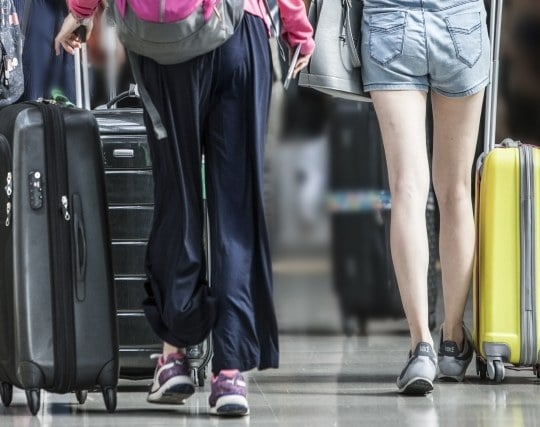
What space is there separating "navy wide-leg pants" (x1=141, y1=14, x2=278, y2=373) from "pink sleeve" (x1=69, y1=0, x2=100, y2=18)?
0.24m

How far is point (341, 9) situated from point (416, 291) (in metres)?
0.84

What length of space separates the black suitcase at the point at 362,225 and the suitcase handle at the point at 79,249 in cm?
291

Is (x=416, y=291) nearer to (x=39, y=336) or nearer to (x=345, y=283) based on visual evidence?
(x=39, y=336)

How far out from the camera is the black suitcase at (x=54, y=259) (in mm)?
3371

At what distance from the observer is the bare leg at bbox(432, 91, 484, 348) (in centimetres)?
402

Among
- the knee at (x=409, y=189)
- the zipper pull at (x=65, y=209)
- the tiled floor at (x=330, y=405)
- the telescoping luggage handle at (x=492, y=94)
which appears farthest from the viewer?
the telescoping luggage handle at (x=492, y=94)

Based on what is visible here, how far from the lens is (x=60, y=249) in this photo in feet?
11.2

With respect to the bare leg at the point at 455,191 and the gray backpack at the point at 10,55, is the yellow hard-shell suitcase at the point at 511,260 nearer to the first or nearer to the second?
the bare leg at the point at 455,191

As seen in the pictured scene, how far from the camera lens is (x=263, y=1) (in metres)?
3.43

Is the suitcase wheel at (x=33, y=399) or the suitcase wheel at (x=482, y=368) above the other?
the suitcase wheel at (x=33, y=399)

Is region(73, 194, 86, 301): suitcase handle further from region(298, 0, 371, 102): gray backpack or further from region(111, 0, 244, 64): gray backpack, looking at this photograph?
region(298, 0, 371, 102): gray backpack

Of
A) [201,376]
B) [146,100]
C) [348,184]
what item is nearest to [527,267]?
[201,376]

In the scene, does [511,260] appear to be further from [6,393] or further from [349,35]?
[6,393]

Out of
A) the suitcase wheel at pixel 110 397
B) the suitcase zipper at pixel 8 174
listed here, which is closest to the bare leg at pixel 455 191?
the suitcase wheel at pixel 110 397
